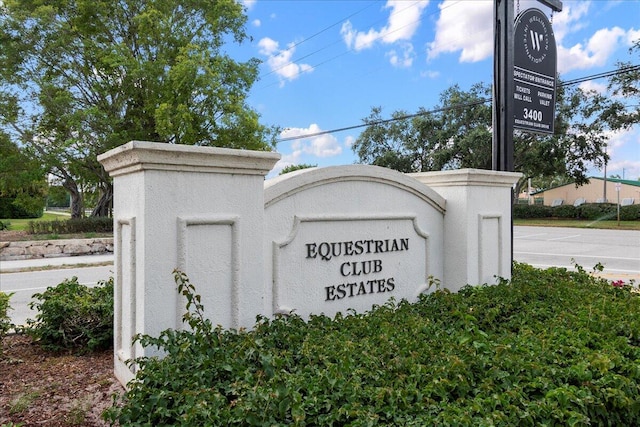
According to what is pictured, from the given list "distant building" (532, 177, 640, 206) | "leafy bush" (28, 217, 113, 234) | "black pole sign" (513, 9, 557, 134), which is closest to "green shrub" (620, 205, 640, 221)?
"distant building" (532, 177, 640, 206)

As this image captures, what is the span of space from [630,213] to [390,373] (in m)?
35.2

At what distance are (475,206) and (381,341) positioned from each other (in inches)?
104

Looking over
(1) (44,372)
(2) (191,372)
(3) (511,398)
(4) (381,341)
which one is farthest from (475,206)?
(1) (44,372)

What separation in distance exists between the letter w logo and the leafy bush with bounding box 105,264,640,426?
4.28 meters

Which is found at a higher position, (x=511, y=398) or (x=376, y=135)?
(x=376, y=135)

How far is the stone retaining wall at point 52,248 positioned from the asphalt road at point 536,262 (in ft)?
2.47

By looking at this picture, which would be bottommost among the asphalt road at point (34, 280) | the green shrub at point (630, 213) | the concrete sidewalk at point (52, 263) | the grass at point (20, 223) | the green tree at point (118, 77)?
the asphalt road at point (34, 280)

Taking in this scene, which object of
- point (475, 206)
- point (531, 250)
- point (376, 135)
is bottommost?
point (531, 250)

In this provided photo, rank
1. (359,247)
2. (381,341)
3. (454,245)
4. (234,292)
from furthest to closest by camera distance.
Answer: (454,245) → (359,247) → (234,292) → (381,341)

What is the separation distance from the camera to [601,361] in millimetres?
2596

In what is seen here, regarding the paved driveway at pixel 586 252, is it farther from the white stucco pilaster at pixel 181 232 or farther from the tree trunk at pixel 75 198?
the tree trunk at pixel 75 198

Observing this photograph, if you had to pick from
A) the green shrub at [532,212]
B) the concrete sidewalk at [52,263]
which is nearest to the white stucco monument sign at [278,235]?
the concrete sidewalk at [52,263]

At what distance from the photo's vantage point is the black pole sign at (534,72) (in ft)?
21.0

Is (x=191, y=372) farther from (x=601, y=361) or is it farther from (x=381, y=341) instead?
(x=601, y=361)
